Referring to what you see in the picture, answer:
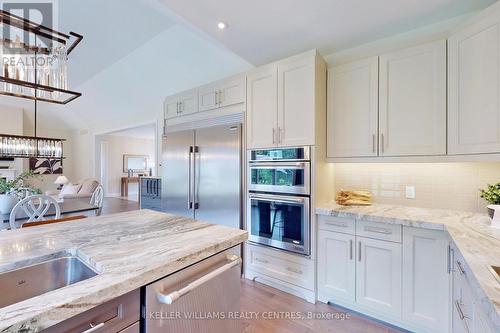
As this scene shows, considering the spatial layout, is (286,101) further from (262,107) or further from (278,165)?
(278,165)

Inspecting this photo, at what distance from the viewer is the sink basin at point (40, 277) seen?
912mm

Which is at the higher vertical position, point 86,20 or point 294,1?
point 86,20

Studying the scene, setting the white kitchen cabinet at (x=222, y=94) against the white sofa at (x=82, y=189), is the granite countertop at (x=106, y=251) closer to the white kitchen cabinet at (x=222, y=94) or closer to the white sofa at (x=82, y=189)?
the white kitchen cabinet at (x=222, y=94)

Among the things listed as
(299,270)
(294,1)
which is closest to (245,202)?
(299,270)

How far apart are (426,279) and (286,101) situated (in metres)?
1.81

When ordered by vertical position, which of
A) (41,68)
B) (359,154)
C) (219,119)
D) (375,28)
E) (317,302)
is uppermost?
(375,28)

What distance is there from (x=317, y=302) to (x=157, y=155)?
144 inches

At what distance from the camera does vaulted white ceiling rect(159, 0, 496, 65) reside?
177cm

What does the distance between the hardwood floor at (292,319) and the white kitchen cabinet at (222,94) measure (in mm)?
2030

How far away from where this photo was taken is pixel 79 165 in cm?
870

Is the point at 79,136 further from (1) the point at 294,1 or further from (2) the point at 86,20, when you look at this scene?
(1) the point at 294,1

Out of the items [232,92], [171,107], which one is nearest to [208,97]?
[232,92]

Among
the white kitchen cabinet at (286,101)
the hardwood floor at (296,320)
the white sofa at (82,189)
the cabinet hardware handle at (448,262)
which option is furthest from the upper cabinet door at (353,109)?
the white sofa at (82,189)

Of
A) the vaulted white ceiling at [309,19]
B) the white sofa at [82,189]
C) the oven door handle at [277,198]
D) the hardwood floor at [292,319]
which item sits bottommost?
the hardwood floor at [292,319]
